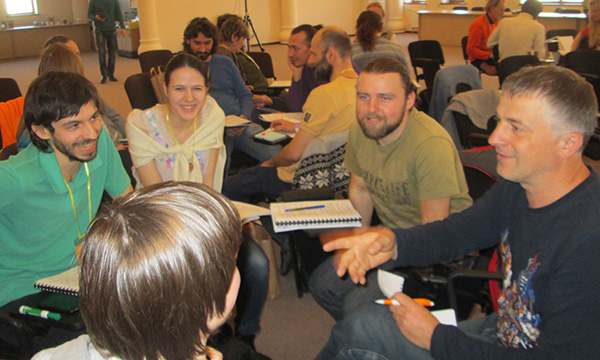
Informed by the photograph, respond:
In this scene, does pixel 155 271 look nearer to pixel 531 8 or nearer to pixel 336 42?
pixel 336 42

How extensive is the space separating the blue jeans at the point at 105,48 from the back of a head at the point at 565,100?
29.6 feet

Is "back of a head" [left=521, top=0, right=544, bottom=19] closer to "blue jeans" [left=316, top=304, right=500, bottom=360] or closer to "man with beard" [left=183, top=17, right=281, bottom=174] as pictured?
"man with beard" [left=183, top=17, right=281, bottom=174]

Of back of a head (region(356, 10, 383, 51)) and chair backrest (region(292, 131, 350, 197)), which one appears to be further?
back of a head (region(356, 10, 383, 51))

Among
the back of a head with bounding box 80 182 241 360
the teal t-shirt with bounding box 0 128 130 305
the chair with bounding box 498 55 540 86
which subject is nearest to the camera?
the back of a head with bounding box 80 182 241 360

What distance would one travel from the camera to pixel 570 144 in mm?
1322

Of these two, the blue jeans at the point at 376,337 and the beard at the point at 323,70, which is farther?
the beard at the point at 323,70

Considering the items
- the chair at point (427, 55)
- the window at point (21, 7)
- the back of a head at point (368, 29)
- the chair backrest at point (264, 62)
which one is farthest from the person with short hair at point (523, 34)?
the window at point (21, 7)

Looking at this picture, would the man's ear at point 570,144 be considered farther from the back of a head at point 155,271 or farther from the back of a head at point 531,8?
the back of a head at point 531,8

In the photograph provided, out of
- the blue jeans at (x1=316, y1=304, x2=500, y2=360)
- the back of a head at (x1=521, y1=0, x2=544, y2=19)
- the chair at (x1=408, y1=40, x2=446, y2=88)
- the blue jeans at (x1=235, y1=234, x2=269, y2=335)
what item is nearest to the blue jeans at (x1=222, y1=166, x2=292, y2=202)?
the blue jeans at (x1=235, y1=234, x2=269, y2=335)

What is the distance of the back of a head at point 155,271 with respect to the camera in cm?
86

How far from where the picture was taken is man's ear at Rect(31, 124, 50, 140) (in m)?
1.72

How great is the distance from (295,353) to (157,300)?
5.28 feet

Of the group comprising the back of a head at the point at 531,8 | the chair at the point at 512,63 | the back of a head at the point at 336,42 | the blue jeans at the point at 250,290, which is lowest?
the blue jeans at the point at 250,290

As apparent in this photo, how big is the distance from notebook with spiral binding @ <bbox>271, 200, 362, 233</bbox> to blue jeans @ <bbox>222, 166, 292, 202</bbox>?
917mm
